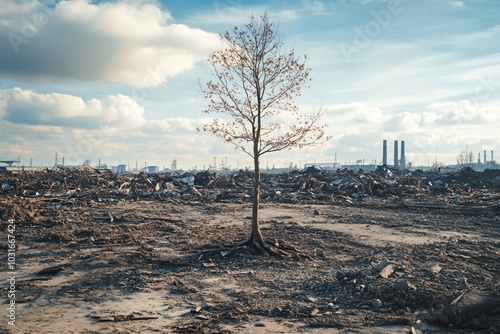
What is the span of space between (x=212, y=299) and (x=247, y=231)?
6441mm

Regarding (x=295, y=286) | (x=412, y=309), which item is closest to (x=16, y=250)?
(x=295, y=286)

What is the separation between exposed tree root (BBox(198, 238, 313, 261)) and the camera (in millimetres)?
9195

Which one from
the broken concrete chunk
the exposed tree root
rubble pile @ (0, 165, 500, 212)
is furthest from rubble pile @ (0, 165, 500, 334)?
rubble pile @ (0, 165, 500, 212)

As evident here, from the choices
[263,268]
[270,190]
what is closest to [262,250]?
[263,268]

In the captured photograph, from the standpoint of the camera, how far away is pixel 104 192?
23.2 metres

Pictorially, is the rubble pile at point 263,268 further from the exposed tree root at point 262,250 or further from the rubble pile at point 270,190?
the rubble pile at point 270,190

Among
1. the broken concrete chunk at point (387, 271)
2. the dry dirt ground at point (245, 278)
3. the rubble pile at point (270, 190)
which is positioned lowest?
the dry dirt ground at point (245, 278)

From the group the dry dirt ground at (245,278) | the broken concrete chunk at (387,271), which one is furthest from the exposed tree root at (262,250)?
the broken concrete chunk at (387,271)

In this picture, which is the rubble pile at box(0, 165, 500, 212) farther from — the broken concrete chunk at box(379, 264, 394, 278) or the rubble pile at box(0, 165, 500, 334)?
the broken concrete chunk at box(379, 264, 394, 278)

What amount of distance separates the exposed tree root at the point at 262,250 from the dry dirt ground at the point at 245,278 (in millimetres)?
147

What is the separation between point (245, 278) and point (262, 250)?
175 centimetres

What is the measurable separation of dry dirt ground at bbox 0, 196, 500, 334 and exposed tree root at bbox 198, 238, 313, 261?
0.15 metres

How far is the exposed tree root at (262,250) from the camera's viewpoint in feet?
30.2

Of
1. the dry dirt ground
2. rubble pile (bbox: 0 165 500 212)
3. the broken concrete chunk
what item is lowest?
the dry dirt ground
